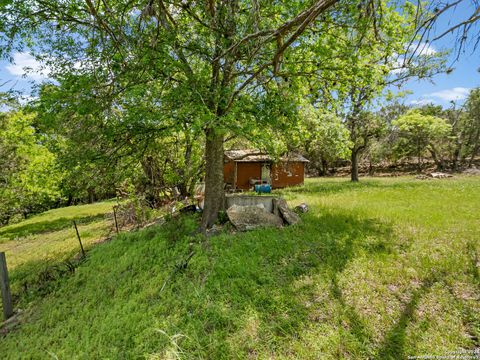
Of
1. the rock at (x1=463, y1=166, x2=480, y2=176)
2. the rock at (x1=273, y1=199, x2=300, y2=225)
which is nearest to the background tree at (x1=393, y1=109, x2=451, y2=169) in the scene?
the rock at (x1=463, y1=166, x2=480, y2=176)

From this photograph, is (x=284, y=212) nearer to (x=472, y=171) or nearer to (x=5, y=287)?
(x=5, y=287)

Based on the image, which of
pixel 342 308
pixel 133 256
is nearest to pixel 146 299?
pixel 133 256

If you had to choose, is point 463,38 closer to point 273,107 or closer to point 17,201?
point 273,107

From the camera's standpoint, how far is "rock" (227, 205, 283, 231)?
660cm

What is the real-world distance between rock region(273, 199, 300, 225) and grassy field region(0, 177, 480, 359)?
484 millimetres

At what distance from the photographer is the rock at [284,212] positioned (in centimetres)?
688

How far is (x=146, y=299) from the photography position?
448 cm

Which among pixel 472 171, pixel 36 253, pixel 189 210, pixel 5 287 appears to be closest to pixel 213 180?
pixel 189 210

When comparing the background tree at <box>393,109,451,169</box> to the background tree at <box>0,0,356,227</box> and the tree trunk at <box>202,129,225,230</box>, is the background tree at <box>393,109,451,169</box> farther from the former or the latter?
the background tree at <box>0,0,356,227</box>

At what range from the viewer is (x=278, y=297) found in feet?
13.0

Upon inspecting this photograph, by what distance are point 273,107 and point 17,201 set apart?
53.3 ft

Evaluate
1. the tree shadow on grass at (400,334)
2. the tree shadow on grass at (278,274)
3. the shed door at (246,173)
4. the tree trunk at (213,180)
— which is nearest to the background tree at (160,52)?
the tree trunk at (213,180)

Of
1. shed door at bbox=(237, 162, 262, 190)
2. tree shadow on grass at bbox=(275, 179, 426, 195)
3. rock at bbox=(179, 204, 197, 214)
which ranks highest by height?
shed door at bbox=(237, 162, 262, 190)

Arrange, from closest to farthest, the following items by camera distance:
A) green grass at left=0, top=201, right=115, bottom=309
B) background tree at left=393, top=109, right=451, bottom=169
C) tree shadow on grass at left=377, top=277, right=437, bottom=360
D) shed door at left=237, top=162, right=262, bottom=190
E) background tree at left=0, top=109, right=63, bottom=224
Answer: tree shadow on grass at left=377, top=277, right=437, bottom=360 < green grass at left=0, top=201, right=115, bottom=309 < background tree at left=0, top=109, right=63, bottom=224 < shed door at left=237, top=162, right=262, bottom=190 < background tree at left=393, top=109, right=451, bottom=169
